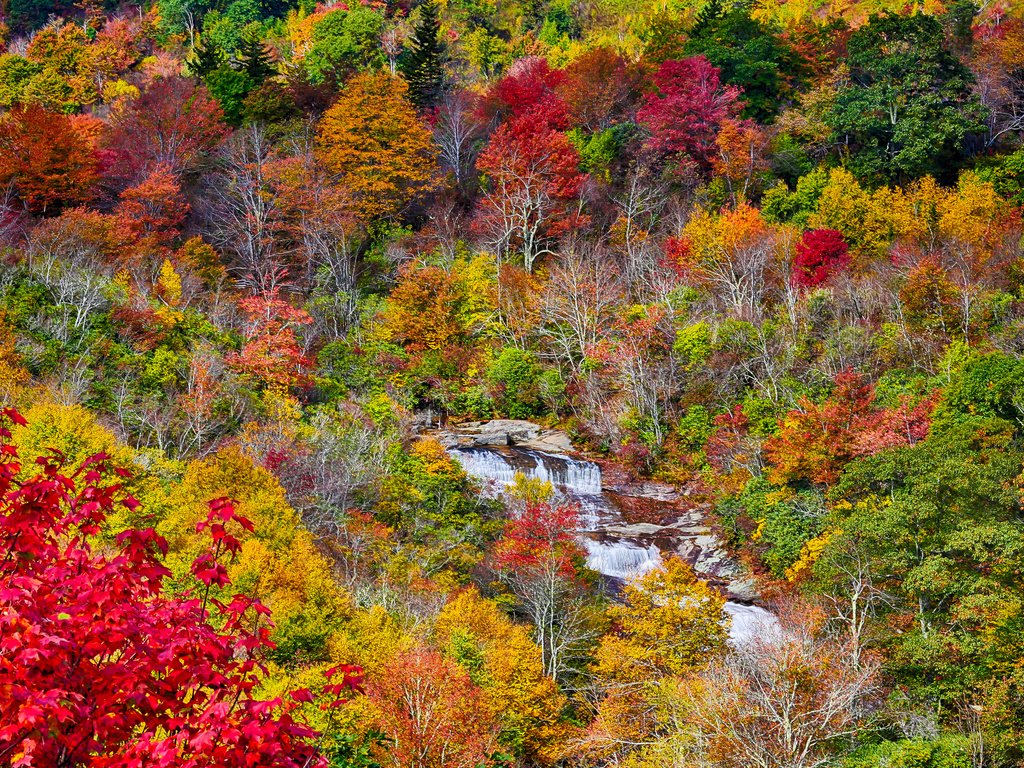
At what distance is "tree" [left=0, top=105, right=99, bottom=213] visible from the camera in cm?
4288

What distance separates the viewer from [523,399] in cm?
4225

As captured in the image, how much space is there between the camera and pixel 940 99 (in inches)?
1758

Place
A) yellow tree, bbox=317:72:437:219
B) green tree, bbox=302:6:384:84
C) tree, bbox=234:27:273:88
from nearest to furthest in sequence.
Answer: yellow tree, bbox=317:72:437:219 < tree, bbox=234:27:273:88 < green tree, bbox=302:6:384:84

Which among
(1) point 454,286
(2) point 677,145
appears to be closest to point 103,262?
(1) point 454,286

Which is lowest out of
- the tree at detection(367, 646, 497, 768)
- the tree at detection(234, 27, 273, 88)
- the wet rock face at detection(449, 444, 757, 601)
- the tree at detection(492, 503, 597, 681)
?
the wet rock face at detection(449, 444, 757, 601)

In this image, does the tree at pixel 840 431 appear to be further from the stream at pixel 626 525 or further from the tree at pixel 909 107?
the tree at pixel 909 107

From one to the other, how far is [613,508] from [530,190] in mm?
17995

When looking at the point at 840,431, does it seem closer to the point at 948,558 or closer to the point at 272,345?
the point at 948,558

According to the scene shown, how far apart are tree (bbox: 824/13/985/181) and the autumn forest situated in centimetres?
22

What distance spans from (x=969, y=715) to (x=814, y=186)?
30.0 m

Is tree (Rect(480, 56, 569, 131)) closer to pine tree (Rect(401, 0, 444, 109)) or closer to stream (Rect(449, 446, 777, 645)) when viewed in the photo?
pine tree (Rect(401, 0, 444, 109))

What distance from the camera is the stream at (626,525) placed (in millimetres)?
31641

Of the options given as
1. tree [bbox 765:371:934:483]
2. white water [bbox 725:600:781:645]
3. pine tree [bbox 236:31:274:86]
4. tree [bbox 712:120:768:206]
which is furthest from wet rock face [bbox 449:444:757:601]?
pine tree [bbox 236:31:274:86]

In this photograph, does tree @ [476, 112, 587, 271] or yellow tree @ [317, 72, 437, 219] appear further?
yellow tree @ [317, 72, 437, 219]
